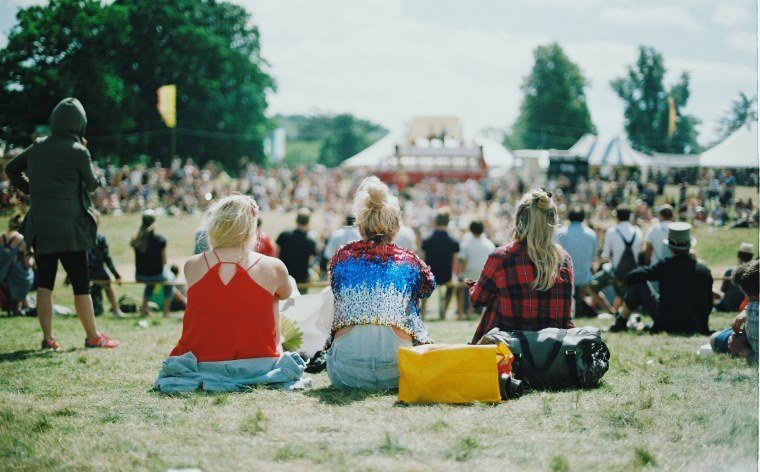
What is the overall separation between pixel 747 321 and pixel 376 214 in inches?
125

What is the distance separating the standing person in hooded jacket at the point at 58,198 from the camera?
604 centimetres

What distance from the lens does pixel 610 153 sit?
34500mm

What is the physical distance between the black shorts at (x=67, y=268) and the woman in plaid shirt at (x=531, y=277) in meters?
3.32

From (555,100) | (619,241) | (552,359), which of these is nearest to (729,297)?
(619,241)

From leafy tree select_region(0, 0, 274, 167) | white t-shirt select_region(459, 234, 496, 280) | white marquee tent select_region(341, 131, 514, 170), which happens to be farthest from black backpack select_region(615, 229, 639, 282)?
white marquee tent select_region(341, 131, 514, 170)

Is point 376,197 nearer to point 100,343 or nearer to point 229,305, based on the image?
point 229,305

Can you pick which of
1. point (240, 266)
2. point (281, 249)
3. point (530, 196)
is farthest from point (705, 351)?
point (281, 249)

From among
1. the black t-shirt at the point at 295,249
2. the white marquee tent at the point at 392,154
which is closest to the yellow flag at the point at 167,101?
the black t-shirt at the point at 295,249

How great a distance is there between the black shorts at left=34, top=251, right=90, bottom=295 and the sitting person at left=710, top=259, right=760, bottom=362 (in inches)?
215

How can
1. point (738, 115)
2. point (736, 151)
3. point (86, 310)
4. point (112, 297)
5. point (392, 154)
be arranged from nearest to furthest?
1. point (86, 310)
2. point (738, 115)
3. point (736, 151)
4. point (112, 297)
5. point (392, 154)

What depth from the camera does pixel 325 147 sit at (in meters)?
106

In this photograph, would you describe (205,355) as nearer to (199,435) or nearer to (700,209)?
(199,435)

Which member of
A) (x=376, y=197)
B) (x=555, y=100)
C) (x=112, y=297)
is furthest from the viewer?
(x=555, y=100)

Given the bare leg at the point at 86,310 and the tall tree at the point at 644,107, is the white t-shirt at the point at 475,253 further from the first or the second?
the tall tree at the point at 644,107
